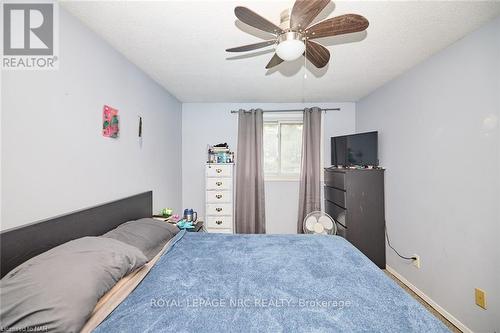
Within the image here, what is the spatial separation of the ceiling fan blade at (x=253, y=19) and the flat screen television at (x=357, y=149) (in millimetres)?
2387

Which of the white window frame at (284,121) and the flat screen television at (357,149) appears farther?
the white window frame at (284,121)

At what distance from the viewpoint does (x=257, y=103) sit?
3994 mm

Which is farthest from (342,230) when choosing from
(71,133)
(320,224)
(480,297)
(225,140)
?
(71,133)

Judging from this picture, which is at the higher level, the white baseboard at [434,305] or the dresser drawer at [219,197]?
the dresser drawer at [219,197]

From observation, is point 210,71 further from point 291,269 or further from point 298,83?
point 291,269

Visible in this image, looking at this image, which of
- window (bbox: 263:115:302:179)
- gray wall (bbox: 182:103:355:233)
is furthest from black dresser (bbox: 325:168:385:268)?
window (bbox: 263:115:302:179)

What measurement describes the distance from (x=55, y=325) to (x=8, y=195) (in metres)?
0.84

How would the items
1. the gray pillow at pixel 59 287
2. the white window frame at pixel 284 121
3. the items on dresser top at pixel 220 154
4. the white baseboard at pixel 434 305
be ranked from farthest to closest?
the white window frame at pixel 284 121
the items on dresser top at pixel 220 154
the white baseboard at pixel 434 305
the gray pillow at pixel 59 287

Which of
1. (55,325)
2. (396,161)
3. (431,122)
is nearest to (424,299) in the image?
(396,161)

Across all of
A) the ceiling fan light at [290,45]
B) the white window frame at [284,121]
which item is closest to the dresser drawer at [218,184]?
the white window frame at [284,121]

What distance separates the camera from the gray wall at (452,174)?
171 cm

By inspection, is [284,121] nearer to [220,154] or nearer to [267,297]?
[220,154]

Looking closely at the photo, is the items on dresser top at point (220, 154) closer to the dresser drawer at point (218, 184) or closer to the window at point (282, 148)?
the dresser drawer at point (218, 184)

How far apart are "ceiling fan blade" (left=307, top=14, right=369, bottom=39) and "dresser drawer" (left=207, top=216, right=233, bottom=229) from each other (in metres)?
2.90
